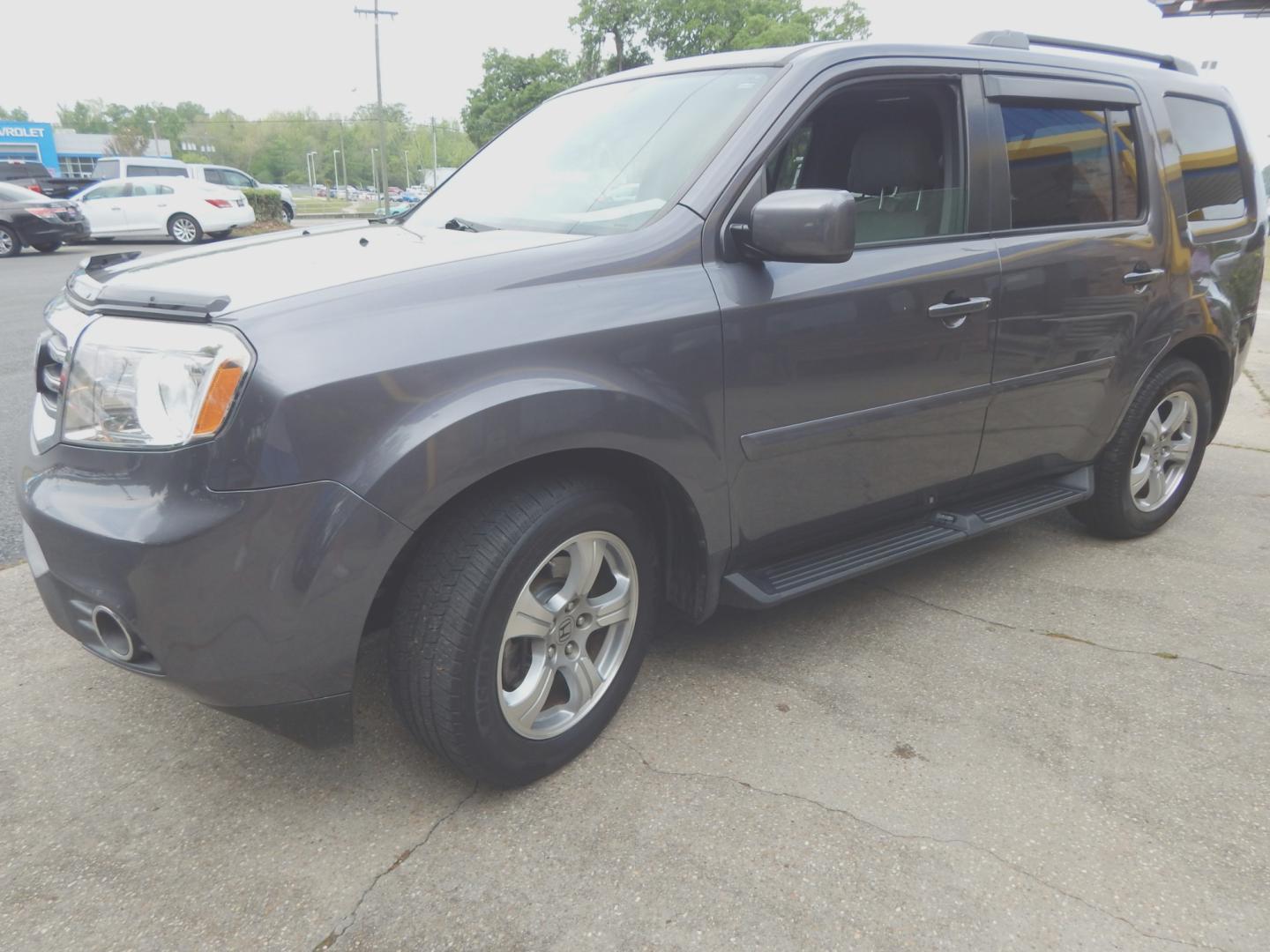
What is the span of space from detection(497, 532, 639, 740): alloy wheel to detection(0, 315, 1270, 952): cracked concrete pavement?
0.19 m

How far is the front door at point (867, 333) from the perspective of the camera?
2502 millimetres

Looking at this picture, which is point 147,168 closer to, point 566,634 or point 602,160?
point 602,160

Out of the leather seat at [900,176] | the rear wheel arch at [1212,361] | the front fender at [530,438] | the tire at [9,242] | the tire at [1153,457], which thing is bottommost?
the tire at [9,242]

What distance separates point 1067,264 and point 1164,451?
52.4 inches

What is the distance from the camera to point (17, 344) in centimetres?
784

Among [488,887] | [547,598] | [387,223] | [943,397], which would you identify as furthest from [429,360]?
[943,397]

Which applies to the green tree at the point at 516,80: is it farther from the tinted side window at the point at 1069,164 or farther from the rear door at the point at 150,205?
the tinted side window at the point at 1069,164

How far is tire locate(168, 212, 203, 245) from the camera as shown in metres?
19.2

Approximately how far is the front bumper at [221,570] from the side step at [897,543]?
112 cm

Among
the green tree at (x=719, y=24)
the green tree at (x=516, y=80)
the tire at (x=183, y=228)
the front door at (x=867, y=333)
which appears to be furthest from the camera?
the green tree at (x=516, y=80)

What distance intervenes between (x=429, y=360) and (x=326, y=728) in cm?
83

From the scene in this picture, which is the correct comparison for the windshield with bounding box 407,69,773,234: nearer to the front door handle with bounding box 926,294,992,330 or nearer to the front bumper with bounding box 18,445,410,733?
the front door handle with bounding box 926,294,992,330

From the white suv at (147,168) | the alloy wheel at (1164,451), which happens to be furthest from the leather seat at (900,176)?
the white suv at (147,168)

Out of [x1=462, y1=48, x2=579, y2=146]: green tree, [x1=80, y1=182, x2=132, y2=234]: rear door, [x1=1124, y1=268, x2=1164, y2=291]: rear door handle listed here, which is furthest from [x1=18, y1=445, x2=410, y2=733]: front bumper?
[x1=462, y1=48, x2=579, y2=146]: green tree
